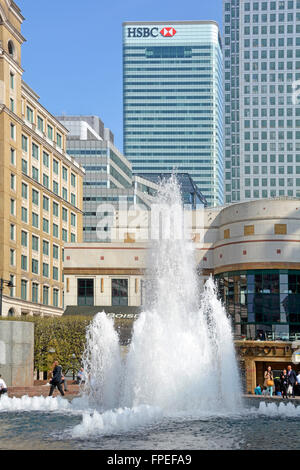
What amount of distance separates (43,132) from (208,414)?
66938mm

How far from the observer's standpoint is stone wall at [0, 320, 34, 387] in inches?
1428

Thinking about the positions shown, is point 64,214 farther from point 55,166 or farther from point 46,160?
point 46,160

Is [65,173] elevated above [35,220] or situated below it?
above

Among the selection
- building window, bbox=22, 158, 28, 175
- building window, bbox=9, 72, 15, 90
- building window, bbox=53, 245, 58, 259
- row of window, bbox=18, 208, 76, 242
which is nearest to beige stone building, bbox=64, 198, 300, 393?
row of window, bbox=18, 208, 76, 242

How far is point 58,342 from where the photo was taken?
54.1 meters

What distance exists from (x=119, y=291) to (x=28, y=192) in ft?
56.1

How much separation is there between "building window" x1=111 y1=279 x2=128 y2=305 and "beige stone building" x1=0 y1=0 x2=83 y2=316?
10.2 m

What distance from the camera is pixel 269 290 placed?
62.6 metres

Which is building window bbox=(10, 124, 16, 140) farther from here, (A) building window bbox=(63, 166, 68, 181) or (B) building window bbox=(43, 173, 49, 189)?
(A) building window bbox=(63, 166, 68, 181)

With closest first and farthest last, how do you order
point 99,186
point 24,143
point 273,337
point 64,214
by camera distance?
1. point 273,337
2. point 24,143
3. point 64,214
4. point 99,186

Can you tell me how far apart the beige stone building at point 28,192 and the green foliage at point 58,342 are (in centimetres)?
1202

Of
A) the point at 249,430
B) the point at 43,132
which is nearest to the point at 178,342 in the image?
the point at 249,430

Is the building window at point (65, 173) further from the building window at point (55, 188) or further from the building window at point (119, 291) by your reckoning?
the building window at point (119, 291)

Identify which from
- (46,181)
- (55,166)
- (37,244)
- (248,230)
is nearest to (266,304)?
(248,230)
